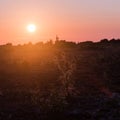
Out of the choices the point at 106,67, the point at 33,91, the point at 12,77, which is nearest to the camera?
the point at 33,91

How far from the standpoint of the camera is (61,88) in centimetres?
3231

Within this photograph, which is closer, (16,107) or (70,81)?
(16,107)

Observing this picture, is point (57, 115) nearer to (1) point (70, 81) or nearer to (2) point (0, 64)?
(1) point (70, 81)

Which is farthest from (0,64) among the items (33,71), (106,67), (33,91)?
(33,91)

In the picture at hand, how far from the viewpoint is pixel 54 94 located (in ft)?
96.4

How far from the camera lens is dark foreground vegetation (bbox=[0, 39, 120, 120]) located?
2662 cm

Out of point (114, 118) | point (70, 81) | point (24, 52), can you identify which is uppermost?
point (24, 52)

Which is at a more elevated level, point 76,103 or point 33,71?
point 33,71

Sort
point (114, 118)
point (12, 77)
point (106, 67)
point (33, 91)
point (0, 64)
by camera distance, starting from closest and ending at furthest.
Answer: point (114, 118), point (33, 91), point (12, 77), point (106, 67), point (0, 64)

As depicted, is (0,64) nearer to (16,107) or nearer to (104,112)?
(16,107)

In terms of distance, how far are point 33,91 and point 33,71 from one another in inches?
359

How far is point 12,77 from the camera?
39344mm

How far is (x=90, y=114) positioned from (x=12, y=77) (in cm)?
1449

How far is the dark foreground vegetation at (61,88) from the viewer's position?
26.6 m
